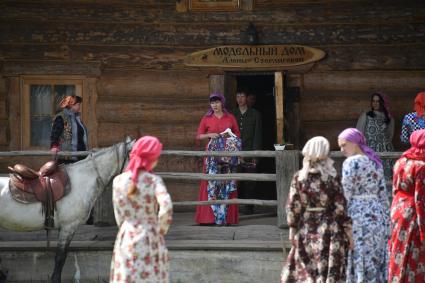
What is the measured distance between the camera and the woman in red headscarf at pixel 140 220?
→ 6695mm

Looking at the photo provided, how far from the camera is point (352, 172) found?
762 centimetres

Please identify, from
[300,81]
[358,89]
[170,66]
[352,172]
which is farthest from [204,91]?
[352,172]

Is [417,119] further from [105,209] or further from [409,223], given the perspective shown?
[105,209]

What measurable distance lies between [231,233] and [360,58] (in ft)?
11.2

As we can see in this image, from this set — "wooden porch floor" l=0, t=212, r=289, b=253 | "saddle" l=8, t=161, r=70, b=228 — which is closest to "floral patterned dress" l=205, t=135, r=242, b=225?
"wooden porch floor" l=0, t=212, r=289, b=253

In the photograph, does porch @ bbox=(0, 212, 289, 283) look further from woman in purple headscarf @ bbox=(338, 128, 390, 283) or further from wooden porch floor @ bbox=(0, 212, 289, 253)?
woman in purple headscarf @ bbox=(338, 128, 390, 283)

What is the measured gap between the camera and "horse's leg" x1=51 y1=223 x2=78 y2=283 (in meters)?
9.19

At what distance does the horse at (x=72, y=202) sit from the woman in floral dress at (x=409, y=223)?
3.03 m

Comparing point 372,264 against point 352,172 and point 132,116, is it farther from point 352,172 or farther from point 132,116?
point 132,116

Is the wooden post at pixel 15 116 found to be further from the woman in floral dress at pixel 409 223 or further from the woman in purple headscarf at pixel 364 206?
the woman in floral dress at pixel 409 223

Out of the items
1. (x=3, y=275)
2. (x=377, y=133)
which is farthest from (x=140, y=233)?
(x=377, y=133)

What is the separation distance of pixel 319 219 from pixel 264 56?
16.9ft

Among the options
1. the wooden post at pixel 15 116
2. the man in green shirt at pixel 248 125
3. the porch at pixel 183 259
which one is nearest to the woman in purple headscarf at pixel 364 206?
the porch at pixel 183 259

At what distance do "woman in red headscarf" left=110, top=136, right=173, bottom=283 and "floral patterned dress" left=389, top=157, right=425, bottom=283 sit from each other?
241 cm
